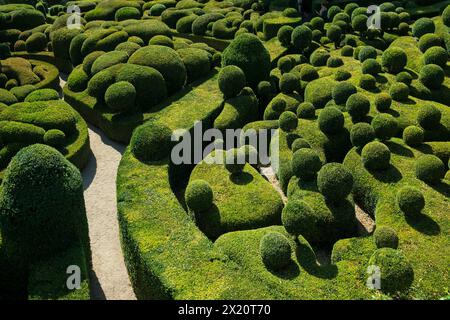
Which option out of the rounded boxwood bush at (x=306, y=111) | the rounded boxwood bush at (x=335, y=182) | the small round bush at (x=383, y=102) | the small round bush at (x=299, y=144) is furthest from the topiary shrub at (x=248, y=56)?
the rounded boxwood bush at (x=335, y=182)

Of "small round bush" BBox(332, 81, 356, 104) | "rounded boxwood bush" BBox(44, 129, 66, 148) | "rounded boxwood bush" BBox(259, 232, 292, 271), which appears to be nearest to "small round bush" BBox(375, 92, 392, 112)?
"small round bush" BBox(332, 81, 356, 104)

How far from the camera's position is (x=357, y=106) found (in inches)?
815

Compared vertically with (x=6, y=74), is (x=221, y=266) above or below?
above

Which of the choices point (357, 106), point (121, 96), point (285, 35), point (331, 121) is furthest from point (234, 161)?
point (285, 35)

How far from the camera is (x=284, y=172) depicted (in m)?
19.5

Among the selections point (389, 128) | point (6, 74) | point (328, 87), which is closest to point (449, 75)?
point (328, 87)

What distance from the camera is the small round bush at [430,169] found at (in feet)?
55.5

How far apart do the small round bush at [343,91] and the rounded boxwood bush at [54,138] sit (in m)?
14.1

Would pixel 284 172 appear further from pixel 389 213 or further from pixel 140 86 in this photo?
pixel 140 86

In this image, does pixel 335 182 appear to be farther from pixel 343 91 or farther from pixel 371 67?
pixel 371 67

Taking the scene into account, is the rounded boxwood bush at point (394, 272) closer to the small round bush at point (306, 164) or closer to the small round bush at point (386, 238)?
the small round bush at point (386, 238)

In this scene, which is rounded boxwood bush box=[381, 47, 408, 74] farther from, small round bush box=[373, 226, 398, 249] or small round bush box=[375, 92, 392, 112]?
small round bush box=[373, 226, 398, 249]

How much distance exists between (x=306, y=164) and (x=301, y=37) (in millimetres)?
14846
